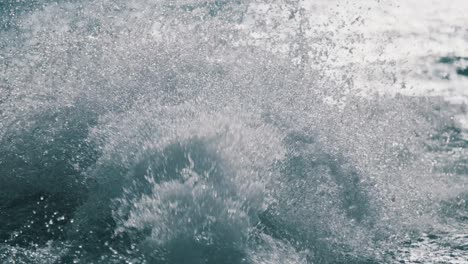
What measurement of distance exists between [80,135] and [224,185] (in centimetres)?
Answer: 134

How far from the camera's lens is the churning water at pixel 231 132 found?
3.29 m

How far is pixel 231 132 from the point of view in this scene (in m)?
3.95

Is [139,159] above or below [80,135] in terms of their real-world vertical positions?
below

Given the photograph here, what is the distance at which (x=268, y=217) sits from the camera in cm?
345

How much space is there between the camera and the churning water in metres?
3.29

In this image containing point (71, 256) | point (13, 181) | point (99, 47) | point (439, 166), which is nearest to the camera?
point (71, 256)

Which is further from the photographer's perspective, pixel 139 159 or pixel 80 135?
pixel 80 135

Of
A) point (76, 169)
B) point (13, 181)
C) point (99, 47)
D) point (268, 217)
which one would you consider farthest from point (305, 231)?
point (99, 47)

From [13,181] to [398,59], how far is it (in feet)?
12.4

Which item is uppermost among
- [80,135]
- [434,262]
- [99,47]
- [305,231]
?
[99,47]

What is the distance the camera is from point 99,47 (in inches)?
189

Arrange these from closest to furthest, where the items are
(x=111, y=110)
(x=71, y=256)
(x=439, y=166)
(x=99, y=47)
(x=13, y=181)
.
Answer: (x=71, y=256)
(x=13, y=181)
(x=439, y=166)
(x=111, y=110)
(x=99, y=47)

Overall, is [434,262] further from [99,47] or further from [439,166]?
[99,47]

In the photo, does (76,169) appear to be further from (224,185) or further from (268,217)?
(268,217)
